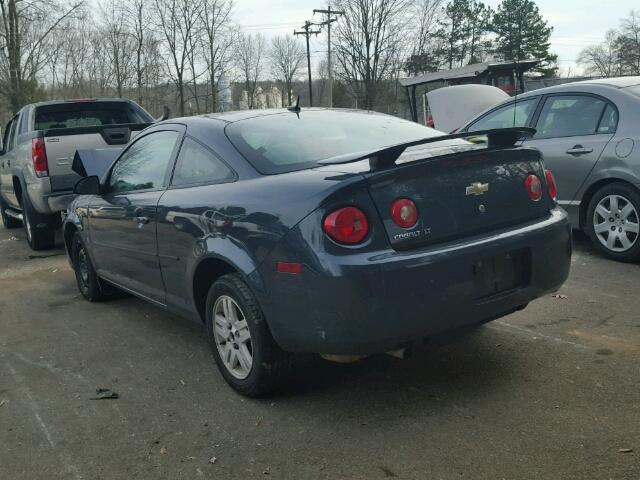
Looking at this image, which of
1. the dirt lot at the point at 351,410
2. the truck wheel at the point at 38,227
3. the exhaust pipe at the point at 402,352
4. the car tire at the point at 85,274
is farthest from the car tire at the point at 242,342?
the truck wheel at the point at 38,227

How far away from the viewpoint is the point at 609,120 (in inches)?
223

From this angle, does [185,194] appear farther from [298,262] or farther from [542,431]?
[542,431]

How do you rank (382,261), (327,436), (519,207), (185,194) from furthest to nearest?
1. (185,194)
2. (519,207)
3. (327,436)
4. (382,261)

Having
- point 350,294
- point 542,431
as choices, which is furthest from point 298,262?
point 542,431

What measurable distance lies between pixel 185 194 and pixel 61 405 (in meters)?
1.38

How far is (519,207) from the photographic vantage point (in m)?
3.21

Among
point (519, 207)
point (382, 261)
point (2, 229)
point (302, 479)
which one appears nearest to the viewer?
point (302, 479)

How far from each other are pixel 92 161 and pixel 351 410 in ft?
14.8

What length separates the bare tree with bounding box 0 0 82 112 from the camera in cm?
3117

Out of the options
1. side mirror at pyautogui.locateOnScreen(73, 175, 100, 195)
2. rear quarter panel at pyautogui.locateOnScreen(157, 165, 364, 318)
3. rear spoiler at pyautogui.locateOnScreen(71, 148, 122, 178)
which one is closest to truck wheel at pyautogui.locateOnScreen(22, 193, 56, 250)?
rear spoiler at pyautogui.locateOnScreen(71, 148, 122, 178)

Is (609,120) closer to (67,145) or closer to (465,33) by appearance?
(67,145)

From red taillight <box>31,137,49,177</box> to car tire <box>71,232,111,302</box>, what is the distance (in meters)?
1.91

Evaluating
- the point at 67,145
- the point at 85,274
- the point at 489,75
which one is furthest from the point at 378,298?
the point at 489,75

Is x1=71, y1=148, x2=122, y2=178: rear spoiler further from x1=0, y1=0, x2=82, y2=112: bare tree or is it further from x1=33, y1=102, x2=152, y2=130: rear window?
x1=0, y1=0, x2=82, y2=112: bare tree
